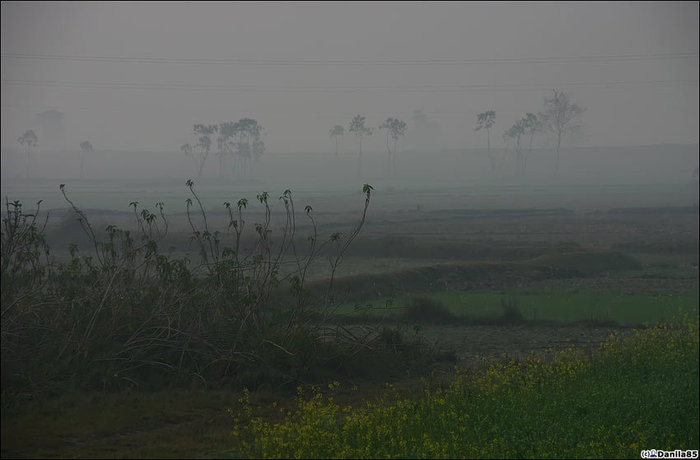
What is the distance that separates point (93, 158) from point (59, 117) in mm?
21715

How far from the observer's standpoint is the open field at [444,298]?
9055mm

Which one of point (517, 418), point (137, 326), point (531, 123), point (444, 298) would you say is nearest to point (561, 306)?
point (444, 298)

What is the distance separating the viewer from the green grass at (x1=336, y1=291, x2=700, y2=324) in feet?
60.4

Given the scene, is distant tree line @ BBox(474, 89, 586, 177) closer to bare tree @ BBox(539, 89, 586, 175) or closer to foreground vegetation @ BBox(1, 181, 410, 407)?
bare tree @ BBox(539, 89, 586, 175)

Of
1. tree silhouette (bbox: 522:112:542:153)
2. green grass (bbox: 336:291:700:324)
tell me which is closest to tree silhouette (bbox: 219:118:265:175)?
tree silhouette (bbox: 522:112:542:153)

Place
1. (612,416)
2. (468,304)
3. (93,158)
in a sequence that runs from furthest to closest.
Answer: (93,158) < (468,304) < (612,416)

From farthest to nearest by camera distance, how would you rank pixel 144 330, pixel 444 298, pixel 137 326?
1. pixel 444 298
2. pixel 137 326
3. pixel 144 330

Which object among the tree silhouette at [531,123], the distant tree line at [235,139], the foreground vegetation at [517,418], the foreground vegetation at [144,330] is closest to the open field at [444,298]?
the foreground vegetation at [144,330]

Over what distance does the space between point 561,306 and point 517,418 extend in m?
10.8

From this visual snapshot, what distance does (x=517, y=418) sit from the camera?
9500 mm

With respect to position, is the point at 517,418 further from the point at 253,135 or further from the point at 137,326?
the point at 253,135

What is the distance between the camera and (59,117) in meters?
140

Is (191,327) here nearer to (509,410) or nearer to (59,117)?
(509,410)

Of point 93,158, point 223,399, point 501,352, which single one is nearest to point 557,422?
point 223,399
